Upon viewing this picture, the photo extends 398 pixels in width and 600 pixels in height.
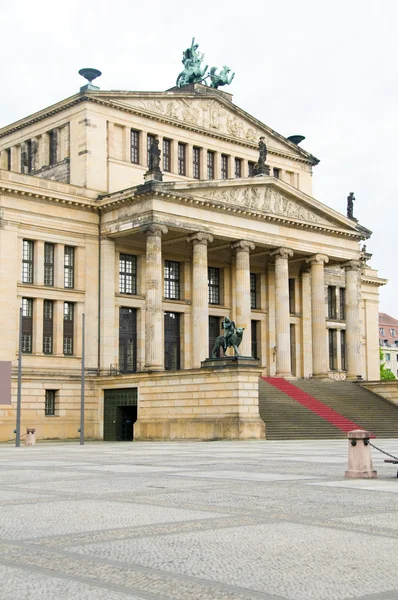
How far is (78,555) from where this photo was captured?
365 inches

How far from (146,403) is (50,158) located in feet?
67.9

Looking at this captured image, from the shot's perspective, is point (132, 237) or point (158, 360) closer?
point (158, 360)

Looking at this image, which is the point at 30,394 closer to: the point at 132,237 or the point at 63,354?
the point at 63,354

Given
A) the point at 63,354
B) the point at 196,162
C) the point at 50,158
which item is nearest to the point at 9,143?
the point at 50,158

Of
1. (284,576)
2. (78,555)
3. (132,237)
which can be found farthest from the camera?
(132,237)

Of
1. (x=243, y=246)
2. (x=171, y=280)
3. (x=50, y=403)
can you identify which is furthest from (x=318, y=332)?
(x=50, y=403)

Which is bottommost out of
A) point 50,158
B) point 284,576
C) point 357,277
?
point 284,576

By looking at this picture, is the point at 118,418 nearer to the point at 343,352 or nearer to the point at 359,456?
the point at 343,352

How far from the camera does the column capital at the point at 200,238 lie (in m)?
57.0

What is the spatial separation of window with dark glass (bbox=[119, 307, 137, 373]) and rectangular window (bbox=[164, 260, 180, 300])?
338cm

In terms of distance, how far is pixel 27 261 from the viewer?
55.4 meters

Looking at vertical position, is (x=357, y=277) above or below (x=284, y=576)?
above

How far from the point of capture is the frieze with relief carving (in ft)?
194

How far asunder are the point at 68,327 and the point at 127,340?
4.87 meters
